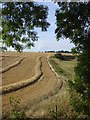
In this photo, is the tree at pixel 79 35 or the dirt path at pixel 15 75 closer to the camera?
the tree at pixel 79 35

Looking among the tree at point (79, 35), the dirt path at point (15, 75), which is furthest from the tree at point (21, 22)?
the dirt path at point (15, 75)

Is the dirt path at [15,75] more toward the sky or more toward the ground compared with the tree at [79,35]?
more toward the ground

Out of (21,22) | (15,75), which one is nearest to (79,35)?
(21,22)

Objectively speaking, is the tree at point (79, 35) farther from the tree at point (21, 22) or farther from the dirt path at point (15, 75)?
the dirt path at point (15, 75)

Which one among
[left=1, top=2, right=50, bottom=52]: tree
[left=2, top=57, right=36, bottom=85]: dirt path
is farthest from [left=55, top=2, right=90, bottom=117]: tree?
[left=2, top=57, right=36, bottom=85]: dirt path

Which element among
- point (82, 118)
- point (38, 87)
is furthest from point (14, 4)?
point (38, 87)

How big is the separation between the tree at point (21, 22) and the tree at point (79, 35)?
3.04 ft

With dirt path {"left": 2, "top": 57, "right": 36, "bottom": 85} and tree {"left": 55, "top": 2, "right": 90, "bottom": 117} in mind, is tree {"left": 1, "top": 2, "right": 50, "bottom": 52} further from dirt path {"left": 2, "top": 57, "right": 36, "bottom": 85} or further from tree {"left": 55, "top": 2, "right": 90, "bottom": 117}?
dirt path {"left": 2, "top": 57, "right": 36, "bottom": 85}

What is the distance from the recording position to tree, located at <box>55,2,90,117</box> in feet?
39.8

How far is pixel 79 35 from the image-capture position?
12.3 meters

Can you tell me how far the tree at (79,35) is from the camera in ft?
39.8

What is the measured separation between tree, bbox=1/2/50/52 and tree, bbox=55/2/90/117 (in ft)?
3.04

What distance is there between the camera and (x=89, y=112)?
12438 mm

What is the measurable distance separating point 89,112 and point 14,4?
4.54 meters
